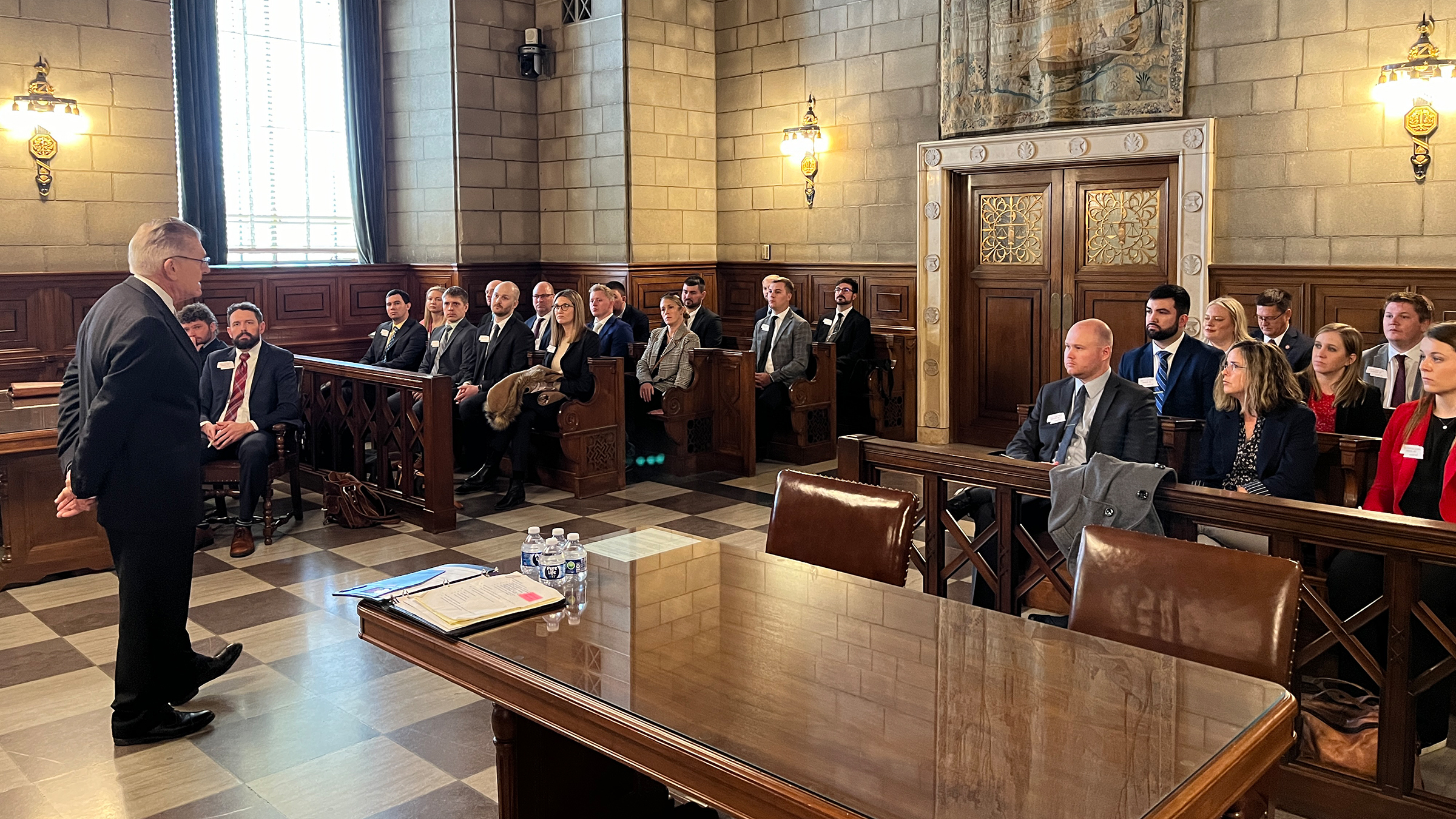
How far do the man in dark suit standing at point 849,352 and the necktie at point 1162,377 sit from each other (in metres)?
3.26

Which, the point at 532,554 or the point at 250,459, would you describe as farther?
the point at 250,459

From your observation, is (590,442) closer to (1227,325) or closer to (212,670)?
(212,670)

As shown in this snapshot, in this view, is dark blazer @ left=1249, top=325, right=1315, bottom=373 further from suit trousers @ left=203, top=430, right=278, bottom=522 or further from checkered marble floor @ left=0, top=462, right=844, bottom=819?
suit trousers @ left=203, top=430, right=278, bottom=522

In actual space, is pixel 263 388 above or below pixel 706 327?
below

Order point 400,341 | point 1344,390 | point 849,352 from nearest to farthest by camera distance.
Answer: point 1344,390 < point 400,341 < point 849,352

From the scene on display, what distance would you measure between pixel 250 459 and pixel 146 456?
8.58 ft

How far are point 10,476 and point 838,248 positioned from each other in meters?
6.41

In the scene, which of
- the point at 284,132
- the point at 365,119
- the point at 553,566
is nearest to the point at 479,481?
the point at 284,132

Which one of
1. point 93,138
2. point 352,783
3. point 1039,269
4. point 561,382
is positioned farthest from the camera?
point 1039,269

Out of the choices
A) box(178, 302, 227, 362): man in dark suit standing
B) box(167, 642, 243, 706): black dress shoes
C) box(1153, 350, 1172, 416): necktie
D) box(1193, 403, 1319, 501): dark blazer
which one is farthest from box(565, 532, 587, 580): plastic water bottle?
box(178, 302, 227, 362): man in dark suit standing

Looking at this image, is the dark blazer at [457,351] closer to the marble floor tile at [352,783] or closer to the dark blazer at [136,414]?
the dark blazer at [136,414]

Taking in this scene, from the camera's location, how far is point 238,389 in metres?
6.25

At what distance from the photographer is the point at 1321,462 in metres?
4.36

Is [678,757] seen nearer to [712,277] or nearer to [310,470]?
[310,470]
